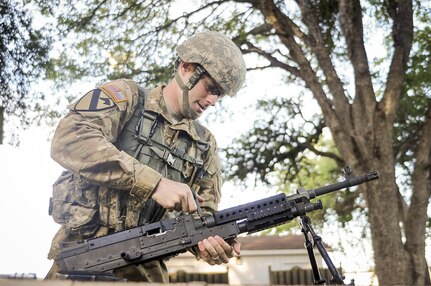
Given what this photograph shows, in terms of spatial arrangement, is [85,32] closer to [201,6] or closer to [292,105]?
[201,6]

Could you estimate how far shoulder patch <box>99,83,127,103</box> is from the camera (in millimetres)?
2410

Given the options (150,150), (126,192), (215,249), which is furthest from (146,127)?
(215,249)

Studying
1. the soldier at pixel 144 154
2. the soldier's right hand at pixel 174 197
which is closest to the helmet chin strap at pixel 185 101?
the soldier at pixel 144 154

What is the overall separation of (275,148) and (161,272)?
7.34 metres

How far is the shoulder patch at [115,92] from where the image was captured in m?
2.41

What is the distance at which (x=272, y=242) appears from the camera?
16562 millimetres

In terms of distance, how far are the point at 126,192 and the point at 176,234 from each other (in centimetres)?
37

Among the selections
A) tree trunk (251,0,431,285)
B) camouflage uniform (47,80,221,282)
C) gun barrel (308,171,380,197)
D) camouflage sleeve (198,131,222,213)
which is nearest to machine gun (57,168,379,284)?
gun barrel (308,171,380,197)

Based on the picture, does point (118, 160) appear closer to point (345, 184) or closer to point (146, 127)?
point (146, 127)

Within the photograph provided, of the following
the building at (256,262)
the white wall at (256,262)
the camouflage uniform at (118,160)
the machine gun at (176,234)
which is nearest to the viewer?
the machine gun at (176,234)

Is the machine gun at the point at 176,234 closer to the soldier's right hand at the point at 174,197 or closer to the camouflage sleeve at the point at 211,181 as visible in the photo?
the soldier's right hand at the point at 174,197

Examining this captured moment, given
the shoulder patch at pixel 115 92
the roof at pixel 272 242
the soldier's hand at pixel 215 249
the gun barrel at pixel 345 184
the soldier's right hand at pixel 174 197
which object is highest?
the roof at pixel 272 242

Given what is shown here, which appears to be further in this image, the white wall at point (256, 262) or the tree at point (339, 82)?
the white wall at point (256, 262)

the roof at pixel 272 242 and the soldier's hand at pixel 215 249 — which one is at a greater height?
the roof at pixel 272 242
